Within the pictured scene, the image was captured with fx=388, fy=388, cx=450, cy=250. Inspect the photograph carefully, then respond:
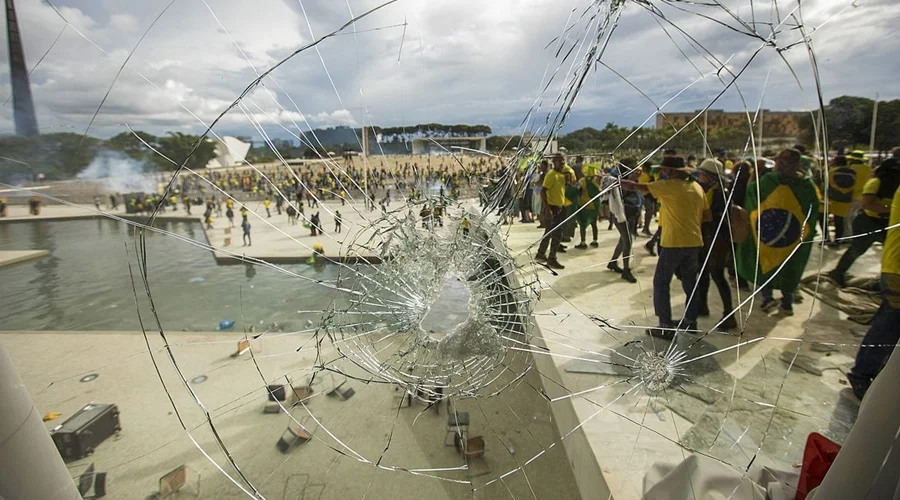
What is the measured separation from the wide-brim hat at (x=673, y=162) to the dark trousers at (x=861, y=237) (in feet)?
3.06

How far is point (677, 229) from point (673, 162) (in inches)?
18.4

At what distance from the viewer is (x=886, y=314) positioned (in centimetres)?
192

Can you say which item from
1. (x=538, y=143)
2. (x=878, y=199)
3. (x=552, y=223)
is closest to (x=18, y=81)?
(x=538, y=143)

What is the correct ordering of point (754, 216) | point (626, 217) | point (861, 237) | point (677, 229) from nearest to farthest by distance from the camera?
point (861, 237), point (677, 229), point (754, 216), point (626, 217)

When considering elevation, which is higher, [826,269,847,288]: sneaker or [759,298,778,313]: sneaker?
[826,269,847,288]: sneaker

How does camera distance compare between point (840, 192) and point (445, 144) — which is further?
point (445, 144)

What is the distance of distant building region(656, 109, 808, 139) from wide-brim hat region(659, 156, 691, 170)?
1.92 feet

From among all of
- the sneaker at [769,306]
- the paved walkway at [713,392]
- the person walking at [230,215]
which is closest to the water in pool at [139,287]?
the person walking at [230,215]

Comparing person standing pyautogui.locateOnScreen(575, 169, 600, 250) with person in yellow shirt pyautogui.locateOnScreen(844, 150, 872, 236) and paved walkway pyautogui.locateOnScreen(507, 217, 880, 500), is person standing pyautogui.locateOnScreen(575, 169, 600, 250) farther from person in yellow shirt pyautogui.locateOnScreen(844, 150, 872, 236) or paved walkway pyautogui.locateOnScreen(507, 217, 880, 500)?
person in yellow shirt pyautogui.locateOnScreen(844, 150, 872, 236)

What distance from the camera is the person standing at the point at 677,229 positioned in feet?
8.82

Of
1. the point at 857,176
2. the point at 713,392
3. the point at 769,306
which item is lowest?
the point at 713,392

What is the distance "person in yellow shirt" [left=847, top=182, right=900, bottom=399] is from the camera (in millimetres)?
1855

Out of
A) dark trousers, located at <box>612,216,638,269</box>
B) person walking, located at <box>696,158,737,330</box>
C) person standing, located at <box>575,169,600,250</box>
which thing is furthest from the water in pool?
person standing, located at <box>575,169,600,250</box>

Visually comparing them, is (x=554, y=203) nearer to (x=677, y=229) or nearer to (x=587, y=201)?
(x=587, y=201)
